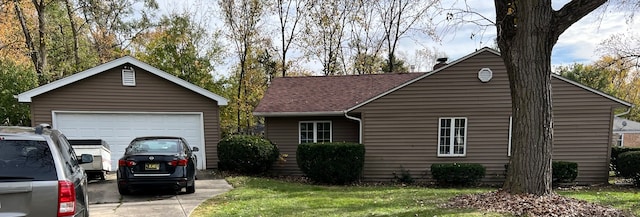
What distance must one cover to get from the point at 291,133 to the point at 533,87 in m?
8.33

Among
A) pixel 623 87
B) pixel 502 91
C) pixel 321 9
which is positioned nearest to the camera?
pixel 502 91

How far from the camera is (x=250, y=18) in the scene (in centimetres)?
2027

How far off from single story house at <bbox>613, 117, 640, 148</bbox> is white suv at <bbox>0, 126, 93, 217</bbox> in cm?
3367

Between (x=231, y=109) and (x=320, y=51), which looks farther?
(x=320, y=51)

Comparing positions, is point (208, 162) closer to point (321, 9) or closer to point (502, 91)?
point (502, 91)

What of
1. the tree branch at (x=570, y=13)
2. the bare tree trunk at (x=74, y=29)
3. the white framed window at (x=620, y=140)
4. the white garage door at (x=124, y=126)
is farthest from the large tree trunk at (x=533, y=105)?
the white framed window at (x=620, y=140)

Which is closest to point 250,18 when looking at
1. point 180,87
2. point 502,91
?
point 180,87

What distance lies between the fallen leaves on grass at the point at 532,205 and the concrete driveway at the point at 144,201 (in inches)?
197

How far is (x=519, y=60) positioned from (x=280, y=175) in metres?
8.75

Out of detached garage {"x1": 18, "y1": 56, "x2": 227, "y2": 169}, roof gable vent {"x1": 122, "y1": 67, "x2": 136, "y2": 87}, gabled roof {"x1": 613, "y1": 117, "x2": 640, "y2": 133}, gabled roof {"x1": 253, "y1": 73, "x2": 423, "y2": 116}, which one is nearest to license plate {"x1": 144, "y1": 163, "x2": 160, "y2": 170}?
detached garage {"x1": 18, "y1": 56, "x2": 227, "y2": 169}

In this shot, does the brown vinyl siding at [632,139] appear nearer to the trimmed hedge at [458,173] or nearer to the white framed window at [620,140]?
the white framed window at [620,140]

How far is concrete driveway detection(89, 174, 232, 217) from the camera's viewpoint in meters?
6.11

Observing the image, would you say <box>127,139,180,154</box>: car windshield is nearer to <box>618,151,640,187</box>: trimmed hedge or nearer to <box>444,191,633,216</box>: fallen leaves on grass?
<box>444,191,633,216</box>: fallen leaves on grass

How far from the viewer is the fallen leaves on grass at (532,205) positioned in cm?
543
